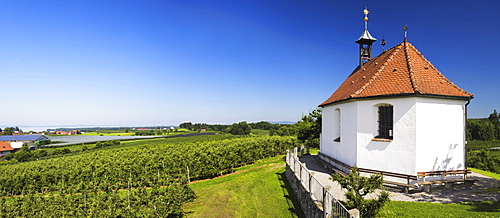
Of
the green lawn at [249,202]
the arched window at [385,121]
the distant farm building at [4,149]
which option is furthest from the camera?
the distant farm building at [4,149]

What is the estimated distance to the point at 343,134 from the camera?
14430mm

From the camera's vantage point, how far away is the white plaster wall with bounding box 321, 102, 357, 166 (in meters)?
13.1

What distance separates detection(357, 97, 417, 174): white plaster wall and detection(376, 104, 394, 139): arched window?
22cm

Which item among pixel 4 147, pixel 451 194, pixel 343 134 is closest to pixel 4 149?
pixel 4 147

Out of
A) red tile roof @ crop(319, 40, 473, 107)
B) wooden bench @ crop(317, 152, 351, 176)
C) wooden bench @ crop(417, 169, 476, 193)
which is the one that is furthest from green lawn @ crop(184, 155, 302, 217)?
red tile roof @ crop(319, 40, 473, 107)

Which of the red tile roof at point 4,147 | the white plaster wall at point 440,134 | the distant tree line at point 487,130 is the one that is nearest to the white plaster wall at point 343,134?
the white plaster wall at point 440,134

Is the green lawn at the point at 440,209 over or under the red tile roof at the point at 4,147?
over

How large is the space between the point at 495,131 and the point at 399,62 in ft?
125

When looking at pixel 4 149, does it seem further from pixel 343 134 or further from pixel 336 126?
pixel 343 134

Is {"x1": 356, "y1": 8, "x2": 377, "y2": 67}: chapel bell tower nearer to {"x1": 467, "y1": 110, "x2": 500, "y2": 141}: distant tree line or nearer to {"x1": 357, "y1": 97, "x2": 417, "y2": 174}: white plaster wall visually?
{"x1": 357, "y1": 97, "x2": 417, "y2": 174}: white plaster wall

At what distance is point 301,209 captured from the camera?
10.6 m

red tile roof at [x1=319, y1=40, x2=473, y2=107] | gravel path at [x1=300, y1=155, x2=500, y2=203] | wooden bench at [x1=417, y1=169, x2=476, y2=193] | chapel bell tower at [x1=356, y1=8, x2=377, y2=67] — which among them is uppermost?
chapel bell tower at [x1=356, y1=8, x2=377, y2=67]

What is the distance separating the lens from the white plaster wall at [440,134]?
425 inches

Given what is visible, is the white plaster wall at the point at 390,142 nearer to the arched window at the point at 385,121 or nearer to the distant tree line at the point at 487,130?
the arched window at the point at 385,121
